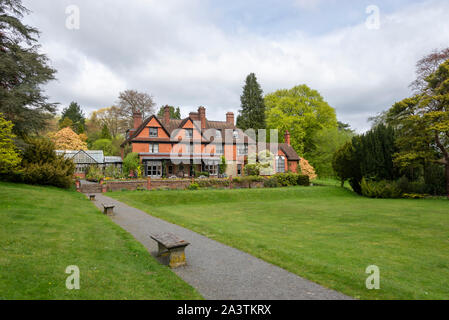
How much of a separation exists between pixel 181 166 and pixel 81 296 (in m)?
31.8

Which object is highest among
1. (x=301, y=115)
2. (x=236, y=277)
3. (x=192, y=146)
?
(x=301, y=115)

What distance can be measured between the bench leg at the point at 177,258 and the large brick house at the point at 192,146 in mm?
28295

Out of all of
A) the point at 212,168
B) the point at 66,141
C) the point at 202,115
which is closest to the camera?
the point at 212,168

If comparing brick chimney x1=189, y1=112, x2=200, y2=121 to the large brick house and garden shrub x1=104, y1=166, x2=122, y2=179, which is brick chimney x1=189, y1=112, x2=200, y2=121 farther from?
garden shrub x1=104, y1=166, x2=122, y2=179

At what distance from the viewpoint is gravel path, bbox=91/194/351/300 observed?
14.7 feet

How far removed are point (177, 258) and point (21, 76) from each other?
23.4 m

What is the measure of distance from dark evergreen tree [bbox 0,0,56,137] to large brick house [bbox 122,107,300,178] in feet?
40.7

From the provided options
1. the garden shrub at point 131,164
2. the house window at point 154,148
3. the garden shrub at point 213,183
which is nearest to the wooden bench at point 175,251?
the garden shrub at point 213,183

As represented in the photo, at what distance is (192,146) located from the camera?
119ft

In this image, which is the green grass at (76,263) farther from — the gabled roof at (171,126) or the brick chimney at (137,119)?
the brick chimney at (137,119)

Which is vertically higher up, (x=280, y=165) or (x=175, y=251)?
(x=280, y=165)

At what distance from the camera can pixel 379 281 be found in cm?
508

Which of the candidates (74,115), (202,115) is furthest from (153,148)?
(74,115)

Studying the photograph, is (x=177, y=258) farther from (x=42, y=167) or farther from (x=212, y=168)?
(x=212, y=168)
